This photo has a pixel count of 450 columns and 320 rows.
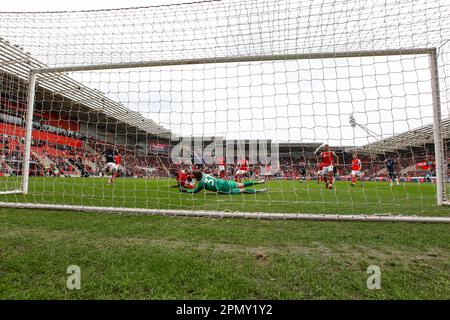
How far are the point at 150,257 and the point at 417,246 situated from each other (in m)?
2.53

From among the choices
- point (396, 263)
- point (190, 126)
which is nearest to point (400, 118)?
point (396, 263)

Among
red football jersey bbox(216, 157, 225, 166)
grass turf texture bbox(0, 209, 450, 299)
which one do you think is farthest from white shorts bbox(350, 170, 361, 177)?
grass turf texture bbox(0, 209, 450, 299)

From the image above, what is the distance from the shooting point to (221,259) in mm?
2098

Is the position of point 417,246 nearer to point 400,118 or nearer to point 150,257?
point 150,257

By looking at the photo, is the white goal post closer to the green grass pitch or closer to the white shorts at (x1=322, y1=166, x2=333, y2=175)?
the green grass pitch

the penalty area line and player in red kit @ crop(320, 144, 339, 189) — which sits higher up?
player in red kit @ crop(320, 144, 339, 189)

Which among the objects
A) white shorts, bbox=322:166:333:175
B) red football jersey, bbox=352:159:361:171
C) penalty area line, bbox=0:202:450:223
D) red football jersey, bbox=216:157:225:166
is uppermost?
red football jersey, bbox=216:157:225:166

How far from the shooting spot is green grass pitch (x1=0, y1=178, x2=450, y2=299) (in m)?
1.57

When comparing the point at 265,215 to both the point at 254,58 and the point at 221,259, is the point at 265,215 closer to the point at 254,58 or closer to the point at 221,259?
the point at 221,259

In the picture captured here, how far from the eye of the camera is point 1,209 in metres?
4.34

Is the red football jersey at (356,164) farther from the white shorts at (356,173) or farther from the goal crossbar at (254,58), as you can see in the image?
the goal crossbar at (254,58)

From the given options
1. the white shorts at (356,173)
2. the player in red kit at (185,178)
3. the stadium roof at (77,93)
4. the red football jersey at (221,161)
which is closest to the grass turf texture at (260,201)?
the player in red kit at (185,178)

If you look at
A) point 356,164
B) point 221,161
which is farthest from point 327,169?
point 221,161
